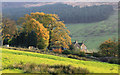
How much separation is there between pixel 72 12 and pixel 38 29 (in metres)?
3.34

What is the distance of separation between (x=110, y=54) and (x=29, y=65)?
4886 millimetres

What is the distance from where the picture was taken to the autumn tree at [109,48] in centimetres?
908

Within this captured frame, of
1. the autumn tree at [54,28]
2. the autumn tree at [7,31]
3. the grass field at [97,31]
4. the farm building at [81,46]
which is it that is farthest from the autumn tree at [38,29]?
the grass field at [97,31]

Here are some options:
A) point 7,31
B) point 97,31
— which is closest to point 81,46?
point 97,31

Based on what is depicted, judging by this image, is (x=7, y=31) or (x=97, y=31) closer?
(x=97, y=31)

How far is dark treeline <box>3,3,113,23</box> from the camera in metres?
8.37

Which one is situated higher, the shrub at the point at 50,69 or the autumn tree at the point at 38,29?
the autumn tree at the point at 38,29

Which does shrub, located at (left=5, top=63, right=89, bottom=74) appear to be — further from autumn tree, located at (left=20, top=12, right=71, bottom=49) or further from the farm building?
autumn tree, located at (left=20, top=12, right=71, bottom=49)

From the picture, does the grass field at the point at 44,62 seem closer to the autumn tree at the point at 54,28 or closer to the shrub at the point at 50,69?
the shrub at the point at 50,69

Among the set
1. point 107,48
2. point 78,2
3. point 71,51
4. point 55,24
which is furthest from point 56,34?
point 107,48

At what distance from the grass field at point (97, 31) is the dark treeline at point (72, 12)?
0.29 m

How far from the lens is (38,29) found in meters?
11.0

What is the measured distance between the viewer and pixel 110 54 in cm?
896

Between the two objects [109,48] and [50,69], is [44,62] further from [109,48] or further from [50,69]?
[109,48]
